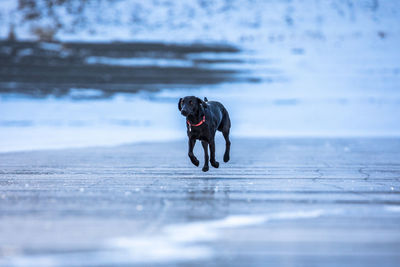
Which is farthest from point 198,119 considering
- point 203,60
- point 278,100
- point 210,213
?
point 203,60

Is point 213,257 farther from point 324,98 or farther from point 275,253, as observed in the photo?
point 324,98

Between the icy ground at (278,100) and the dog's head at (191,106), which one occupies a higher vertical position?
the icy ground at (278,100)

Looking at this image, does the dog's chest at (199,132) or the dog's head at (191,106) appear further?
the dog's chest at (199,132)

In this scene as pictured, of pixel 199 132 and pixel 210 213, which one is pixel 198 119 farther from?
pixel 210 213

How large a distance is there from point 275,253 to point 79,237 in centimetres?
99

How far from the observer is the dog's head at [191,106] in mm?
5965

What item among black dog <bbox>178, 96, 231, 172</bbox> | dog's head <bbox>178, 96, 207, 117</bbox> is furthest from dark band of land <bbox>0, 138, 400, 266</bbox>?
dog's head <bbox>178, 96, 207, 117</bbox>

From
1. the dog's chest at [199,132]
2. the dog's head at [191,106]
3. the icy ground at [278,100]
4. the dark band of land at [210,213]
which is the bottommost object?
the dark band of land at [210,213]

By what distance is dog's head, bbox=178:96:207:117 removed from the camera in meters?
5.96

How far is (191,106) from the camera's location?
6043 mm

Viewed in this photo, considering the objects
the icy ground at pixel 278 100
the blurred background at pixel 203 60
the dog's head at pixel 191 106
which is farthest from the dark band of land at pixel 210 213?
the blurred background at pixel 203 60

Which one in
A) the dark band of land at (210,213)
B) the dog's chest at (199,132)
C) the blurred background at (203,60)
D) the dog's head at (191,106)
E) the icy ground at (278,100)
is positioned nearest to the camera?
the dark band of land at (210,213)

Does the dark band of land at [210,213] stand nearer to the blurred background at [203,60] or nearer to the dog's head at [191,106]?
the dog's head at [191,106]

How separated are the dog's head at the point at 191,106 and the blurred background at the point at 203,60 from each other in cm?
1878
